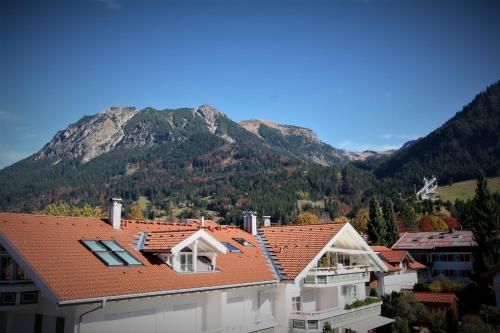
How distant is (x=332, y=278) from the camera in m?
26.5

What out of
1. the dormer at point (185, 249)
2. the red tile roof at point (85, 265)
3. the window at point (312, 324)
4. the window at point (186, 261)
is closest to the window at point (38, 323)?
the red tile roof at point (85, 265)

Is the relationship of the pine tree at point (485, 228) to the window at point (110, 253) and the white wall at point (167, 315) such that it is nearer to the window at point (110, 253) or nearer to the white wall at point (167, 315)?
the white wall at point (167, 315)

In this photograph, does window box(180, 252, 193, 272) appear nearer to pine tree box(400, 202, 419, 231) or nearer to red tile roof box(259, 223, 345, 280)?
red tile roof box(259, 223, 345, 280)

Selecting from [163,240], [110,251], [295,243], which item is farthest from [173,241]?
[295,243]

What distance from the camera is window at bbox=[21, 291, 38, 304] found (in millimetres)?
14211

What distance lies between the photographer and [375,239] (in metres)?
81.1

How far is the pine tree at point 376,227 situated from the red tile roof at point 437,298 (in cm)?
3220

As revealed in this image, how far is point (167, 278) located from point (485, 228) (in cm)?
4700

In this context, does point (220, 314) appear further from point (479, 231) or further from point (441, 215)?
point (441, 215)

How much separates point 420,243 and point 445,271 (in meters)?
6.06

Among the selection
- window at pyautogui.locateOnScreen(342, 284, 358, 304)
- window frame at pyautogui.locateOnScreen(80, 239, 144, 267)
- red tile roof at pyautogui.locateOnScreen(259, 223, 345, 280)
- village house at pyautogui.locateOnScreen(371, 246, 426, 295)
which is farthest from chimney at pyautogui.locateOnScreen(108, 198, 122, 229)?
village house at pyautogui.locateOnScreen(371, 246, 426, 295)

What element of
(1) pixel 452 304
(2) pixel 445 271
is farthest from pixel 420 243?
(1) pixel 452 304

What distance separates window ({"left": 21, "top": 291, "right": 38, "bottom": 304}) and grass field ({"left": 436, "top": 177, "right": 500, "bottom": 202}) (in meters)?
181

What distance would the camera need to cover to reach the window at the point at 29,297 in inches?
559
